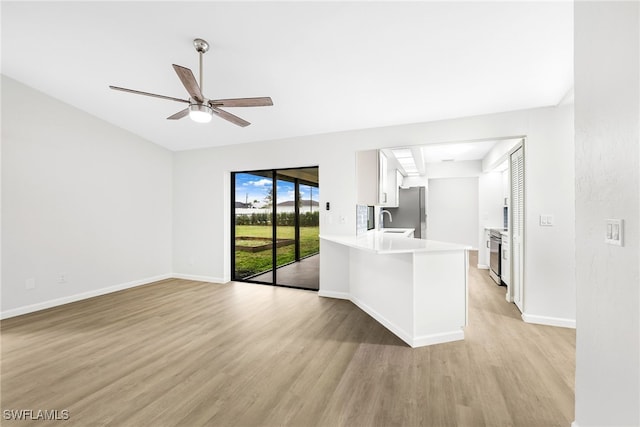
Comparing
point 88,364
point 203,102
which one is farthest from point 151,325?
point 203,102

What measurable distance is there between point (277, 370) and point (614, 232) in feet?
7.23

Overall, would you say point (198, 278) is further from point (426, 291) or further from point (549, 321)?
point (549, 321)

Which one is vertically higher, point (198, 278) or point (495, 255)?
point (495, 255)

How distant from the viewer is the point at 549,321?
3.05 meters

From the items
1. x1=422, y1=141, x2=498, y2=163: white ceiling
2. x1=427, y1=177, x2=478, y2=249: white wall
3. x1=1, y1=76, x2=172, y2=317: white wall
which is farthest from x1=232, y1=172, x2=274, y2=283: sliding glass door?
x1=427, y1=177, x2=478, y2=249: white wall

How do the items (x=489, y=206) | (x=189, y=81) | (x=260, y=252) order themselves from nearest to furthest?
1. (x=189, y=81)
2. (x=260, y=252)
3. (x=489, y=206)

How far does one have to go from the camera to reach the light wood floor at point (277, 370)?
5.59ft

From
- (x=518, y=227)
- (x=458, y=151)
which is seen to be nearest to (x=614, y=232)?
(x=518, y=227)

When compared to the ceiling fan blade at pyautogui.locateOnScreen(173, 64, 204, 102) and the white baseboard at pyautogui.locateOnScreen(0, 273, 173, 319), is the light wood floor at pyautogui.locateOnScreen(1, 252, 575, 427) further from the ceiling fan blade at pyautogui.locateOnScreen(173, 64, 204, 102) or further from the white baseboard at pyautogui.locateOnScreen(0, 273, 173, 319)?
the ceiling fan blade at pyautogui.locateOnScreen(173, 64, 204, 102)

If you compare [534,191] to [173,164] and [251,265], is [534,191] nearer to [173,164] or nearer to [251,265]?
[251,265]

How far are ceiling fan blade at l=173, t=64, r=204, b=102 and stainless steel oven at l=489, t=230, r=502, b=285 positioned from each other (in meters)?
4.97

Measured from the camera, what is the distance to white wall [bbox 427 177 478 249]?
727 cm

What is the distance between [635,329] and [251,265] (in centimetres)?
474

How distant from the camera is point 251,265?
5.08 meters
